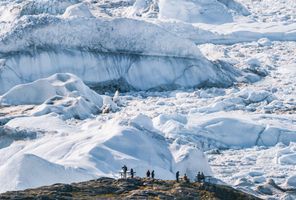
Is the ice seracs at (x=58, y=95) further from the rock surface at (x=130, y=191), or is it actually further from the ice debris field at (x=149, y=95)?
the rock surface at (x=130, y=191)

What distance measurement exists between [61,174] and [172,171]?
5.55m

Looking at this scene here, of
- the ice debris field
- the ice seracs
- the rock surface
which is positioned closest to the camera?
the rock surface

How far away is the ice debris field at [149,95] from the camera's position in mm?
42875

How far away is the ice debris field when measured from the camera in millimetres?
42875

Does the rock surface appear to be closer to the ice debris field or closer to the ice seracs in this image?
the ice debris field

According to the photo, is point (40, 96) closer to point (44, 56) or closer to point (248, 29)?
point (44, 56)

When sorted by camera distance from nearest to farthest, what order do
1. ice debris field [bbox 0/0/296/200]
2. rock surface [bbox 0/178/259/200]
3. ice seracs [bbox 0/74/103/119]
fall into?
rock surface [bbox 0/178/259/200] → ice debris field [bbox 0/0/296/200] → ice seracs [bbox 0/74/103/119]

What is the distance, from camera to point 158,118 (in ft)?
165

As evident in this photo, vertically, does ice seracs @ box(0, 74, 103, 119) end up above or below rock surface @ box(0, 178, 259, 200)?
below

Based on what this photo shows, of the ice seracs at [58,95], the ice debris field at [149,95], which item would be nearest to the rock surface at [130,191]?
the ice debris field at [149,95]

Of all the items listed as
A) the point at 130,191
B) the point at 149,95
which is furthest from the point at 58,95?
the point at 130,191

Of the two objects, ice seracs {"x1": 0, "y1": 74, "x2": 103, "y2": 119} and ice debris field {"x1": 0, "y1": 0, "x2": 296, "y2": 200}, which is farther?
ice seracs {"x1": 0, "y1": 74, "x2": 103, "y2": 119}

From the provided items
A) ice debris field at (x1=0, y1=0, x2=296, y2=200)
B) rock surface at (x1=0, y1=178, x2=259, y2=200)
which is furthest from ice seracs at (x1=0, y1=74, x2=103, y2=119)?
rock surface at (x1=0, y1=178, x2=259, y2=200)

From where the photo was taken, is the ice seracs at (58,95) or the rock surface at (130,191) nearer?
the rock surface at (130,191)
